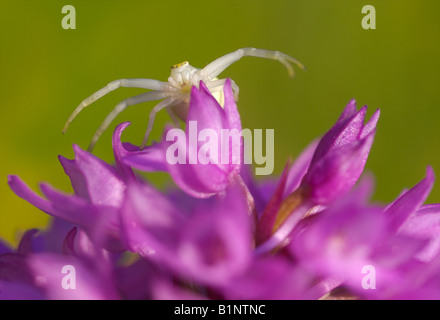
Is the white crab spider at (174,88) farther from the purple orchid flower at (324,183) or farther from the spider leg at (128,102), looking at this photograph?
the purple orchid flower at (324,183)

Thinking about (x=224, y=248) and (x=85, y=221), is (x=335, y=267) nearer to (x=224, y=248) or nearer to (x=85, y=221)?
(x=224, y=248)

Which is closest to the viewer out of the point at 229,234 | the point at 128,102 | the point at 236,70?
the point at 229,234

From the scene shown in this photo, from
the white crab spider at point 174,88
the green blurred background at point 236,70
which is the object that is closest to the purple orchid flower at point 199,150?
the white crab spider at point 174,88

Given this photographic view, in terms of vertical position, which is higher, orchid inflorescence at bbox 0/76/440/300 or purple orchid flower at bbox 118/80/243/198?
purple orchid flower at bbox 118/80/243/198

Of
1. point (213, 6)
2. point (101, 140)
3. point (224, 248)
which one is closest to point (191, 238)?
point (224, 248)

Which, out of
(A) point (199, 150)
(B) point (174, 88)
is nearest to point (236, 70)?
(B) point (174, 88)

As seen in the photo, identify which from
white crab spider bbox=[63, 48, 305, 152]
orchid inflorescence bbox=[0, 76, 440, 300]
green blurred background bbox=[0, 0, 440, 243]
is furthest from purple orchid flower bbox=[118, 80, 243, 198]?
green blurred background bbox=[0, 0, 440, 243]

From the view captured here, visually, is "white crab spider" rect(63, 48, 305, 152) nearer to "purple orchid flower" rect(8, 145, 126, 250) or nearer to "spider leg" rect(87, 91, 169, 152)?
"spider leg" rect(87, 91, 169, 152)

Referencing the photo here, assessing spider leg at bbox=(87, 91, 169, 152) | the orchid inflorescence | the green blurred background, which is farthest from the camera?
the green blurred background

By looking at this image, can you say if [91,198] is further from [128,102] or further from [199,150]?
[128,102]
